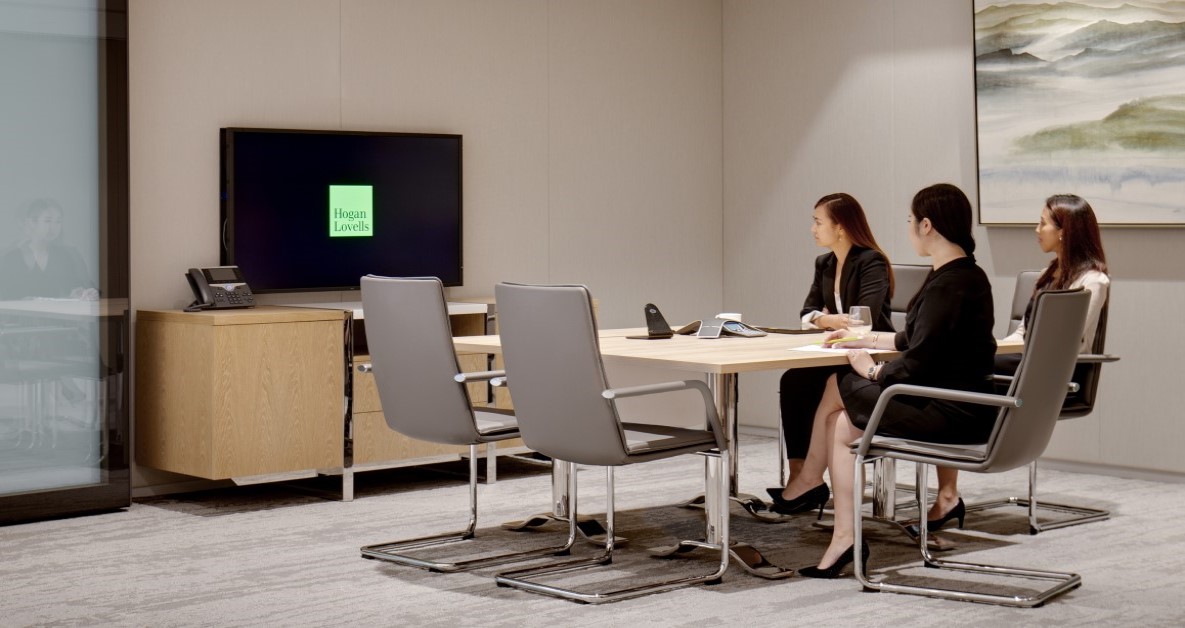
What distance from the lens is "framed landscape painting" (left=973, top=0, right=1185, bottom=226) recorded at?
6.70 m

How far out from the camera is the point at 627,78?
8273 mm

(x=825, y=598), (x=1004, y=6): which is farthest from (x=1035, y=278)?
(x=825, y=598)

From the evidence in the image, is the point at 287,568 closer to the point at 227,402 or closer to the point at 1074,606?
the point at 227,402

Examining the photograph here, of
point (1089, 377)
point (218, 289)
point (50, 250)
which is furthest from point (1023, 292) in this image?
point (50, 250)

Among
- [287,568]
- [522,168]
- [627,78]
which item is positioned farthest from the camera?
[627,78]

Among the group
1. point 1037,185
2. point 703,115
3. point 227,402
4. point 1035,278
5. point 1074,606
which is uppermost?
point 703,115

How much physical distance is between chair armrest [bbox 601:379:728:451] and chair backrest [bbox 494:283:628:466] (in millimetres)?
53

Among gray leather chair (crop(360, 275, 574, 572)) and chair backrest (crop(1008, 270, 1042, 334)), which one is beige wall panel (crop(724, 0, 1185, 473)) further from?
gray leather chair (crop(360, 275, 574, 572))

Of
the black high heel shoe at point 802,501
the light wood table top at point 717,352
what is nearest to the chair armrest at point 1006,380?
the light wood table top at point 717,352

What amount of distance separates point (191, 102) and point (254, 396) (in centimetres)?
139

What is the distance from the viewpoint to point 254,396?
6051 mm

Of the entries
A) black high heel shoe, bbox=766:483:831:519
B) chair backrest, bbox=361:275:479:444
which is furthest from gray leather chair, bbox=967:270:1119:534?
chair backrest, bbox=361:275:479:444

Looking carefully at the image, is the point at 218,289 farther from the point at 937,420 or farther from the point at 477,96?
the point at 937,420

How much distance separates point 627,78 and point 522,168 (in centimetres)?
97
